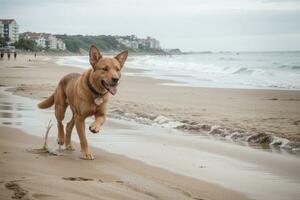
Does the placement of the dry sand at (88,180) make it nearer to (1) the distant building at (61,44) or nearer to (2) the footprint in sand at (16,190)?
(2) the footprint in sand at (16,190)

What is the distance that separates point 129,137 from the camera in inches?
311

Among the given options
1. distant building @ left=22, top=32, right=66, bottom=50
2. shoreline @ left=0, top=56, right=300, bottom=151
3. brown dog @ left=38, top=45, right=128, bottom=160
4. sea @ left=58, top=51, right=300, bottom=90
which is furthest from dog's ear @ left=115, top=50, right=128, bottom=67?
distant building @ left=22, top=32, right=66, bottom=50

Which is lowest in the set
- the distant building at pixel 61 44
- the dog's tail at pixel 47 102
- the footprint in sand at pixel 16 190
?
the distant building at pixel 61 44

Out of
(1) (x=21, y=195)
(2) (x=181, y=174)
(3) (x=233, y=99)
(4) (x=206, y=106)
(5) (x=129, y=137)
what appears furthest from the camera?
(3) (x=233, y=99)

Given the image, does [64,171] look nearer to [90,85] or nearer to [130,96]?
[90,85]

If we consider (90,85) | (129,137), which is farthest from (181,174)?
(129,137)

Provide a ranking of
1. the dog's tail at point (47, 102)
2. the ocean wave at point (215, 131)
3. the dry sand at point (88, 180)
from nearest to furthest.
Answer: the dry sand at point (88, 180) < the dog's tail at point (47, 102) < the ocean wave at point (215, 131)

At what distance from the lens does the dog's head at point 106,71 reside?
5793mm

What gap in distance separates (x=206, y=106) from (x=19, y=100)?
5.47m

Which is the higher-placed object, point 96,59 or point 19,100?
point 96,59

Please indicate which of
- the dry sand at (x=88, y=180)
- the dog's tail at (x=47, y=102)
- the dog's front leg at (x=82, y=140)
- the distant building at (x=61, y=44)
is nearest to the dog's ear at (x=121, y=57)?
the dog's front leg at (x=82, y=140)

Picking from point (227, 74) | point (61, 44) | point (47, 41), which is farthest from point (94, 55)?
point (61, 44)

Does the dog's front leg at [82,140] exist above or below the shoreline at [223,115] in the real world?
above

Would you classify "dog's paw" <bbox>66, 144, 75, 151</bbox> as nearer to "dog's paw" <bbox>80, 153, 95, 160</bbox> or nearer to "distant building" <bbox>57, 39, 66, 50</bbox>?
"dog's paw" <bbox>80, 153, 95, 160</bbox>
